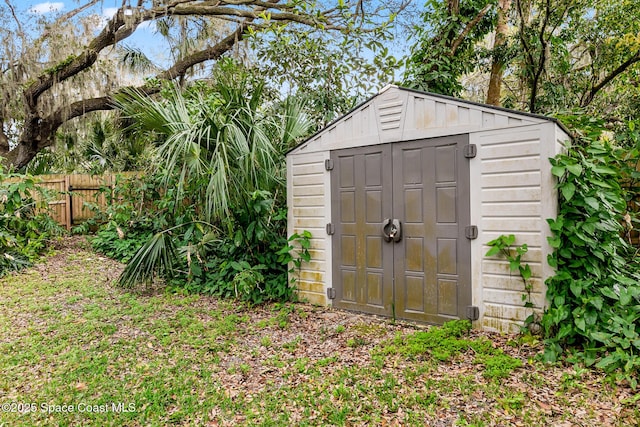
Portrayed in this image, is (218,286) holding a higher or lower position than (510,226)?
lower

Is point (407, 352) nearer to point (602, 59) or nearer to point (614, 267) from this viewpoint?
point (614, 267)

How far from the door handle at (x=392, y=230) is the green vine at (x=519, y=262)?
33.1 inches

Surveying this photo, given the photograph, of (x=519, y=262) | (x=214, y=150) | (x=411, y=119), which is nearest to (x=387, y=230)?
(x=411, y=119)

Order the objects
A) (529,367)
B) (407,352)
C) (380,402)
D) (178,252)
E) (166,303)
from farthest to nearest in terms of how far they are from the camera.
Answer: (178,252) < (166,303) < (407,352) < (529,367) < (380,402)

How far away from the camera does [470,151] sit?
3.41 m

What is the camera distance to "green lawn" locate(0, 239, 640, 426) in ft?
7.78

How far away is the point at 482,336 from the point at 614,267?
3.91 feet

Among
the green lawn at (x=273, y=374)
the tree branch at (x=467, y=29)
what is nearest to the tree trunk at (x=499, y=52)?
the tree branch at (x=467, y=29)

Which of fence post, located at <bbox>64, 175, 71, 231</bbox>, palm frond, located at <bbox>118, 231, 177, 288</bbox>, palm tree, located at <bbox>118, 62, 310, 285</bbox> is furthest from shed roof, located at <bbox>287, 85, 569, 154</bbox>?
fence post, located at <bbox>64, 175, 71, 231</bbox>

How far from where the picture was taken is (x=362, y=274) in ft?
13.3

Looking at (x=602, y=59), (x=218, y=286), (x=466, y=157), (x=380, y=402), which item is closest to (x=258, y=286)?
(x=218, y=286)

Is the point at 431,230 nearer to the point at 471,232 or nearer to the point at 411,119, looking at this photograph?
the point at 471,232

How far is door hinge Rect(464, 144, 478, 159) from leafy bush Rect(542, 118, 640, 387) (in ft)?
2.02

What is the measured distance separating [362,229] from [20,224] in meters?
5.86
